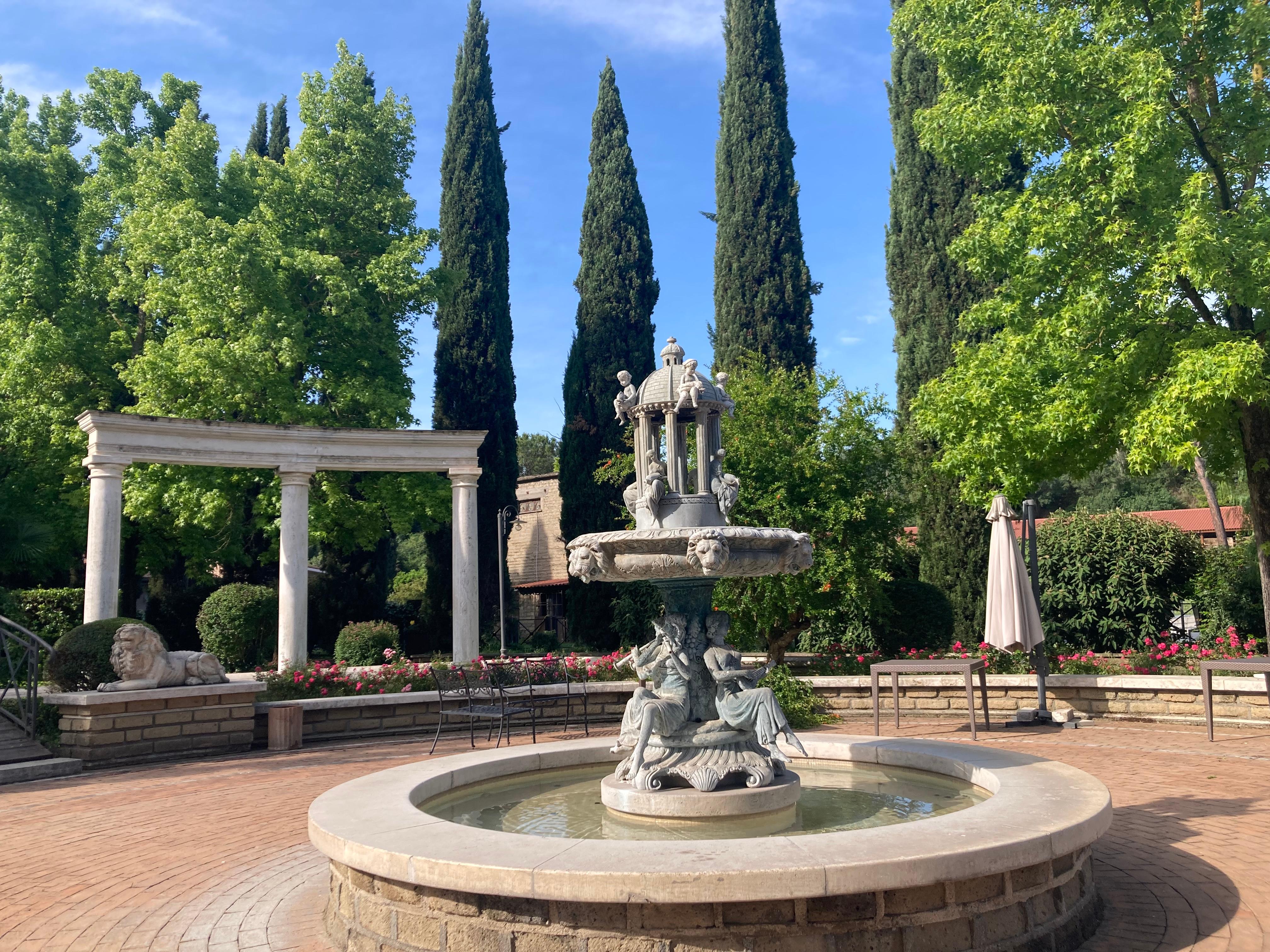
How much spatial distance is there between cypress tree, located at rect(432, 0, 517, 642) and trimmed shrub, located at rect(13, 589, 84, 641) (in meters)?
10.6

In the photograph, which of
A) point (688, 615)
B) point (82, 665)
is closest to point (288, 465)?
point (82, 665)

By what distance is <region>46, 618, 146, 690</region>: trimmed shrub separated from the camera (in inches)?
477

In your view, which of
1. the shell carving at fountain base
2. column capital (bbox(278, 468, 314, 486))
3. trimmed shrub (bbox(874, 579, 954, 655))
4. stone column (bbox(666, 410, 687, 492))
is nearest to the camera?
the shell carving at fountain base

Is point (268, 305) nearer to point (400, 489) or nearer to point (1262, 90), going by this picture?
point (400, 489)

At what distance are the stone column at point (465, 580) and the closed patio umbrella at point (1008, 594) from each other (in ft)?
33.9

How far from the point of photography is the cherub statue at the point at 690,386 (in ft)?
23.1

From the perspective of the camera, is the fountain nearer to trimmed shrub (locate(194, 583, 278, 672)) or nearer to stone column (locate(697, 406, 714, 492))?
stone column (locate(697, 406, 714, 492))

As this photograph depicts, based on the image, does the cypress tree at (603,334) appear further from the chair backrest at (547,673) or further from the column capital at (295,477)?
the chair backrest at (547,673)

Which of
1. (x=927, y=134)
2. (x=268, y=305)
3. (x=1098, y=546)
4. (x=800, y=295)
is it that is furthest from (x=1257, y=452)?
(x=268, y=305)

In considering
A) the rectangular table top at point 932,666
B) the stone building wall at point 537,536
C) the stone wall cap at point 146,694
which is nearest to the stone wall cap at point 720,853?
the rectangular table top at point 932,666

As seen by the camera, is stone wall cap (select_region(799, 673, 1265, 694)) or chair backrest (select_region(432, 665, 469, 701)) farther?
chair backrest (select_region(432, 665, 469, 701))

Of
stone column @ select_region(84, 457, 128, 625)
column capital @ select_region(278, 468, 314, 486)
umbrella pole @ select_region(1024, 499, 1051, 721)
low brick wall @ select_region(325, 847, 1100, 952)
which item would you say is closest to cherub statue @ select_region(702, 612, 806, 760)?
low brick wall @ select_region(325, 847, 1100, 952)

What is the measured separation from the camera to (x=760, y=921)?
13.4 feet

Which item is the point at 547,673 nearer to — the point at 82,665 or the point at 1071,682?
the point at 82,665
